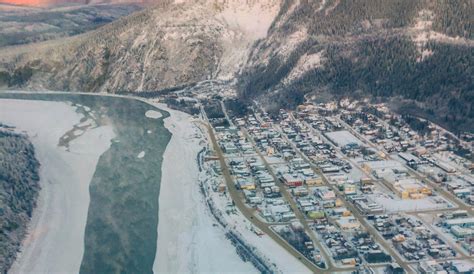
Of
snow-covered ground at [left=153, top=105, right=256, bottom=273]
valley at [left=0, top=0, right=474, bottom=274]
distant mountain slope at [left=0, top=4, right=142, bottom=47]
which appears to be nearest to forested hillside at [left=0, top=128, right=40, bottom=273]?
valley at [left=0, top=0, right=474, bottom=274]

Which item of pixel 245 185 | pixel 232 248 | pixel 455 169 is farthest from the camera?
pixel 455 169

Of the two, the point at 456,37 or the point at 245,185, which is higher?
the point at 456,37

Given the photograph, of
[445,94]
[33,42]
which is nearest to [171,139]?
[445,94]

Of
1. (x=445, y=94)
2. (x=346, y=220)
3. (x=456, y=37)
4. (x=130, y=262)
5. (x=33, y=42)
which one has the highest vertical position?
(x=456, y=37)

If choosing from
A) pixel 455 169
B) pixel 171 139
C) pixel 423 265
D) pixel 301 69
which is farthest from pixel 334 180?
pixel 301 69

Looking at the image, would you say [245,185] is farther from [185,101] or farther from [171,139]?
[185,101]

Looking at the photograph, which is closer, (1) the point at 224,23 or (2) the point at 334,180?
(2) the point at 334,180

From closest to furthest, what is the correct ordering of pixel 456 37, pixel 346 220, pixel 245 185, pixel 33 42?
pixel 346 220, pixel 245 185, pixel 456 37, pixel 33 42
